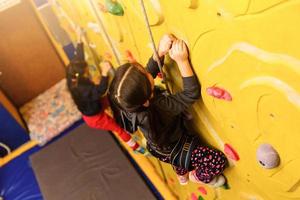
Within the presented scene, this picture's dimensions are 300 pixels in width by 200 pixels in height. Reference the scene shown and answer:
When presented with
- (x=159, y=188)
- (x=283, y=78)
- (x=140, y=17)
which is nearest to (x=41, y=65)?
(x=159, y=188)

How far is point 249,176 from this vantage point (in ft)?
2.87

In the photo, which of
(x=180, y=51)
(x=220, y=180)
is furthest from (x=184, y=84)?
(x=220, y=180)

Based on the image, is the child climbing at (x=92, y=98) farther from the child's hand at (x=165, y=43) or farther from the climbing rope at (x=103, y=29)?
the child's hand at (x=165, y=43)

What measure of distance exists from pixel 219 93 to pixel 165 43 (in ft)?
0.74

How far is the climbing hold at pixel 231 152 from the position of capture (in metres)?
0.89

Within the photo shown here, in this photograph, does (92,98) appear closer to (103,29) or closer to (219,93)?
(103,29)

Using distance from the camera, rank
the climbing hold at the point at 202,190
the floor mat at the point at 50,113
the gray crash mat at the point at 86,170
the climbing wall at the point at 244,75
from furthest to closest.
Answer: the floor mat at the point at 50,113 < the gray crash mat at the point at 86,170 < the climbing hold at the point at 202,190 < the climbing wall at the point at 244,75

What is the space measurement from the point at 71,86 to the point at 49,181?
0.89 meters

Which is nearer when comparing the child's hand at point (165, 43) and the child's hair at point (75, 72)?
the child's hand at point (165, 43)

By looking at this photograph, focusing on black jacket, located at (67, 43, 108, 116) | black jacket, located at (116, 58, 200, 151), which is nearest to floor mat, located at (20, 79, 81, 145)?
black jacket, located at (67, 43, 108, 116)

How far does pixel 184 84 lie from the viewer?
88 cm

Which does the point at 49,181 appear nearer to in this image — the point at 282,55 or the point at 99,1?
the point at 99,1

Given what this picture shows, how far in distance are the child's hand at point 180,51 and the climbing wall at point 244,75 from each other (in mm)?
25

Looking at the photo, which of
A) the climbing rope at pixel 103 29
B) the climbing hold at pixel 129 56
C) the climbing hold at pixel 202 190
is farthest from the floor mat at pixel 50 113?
the climbing hold at pixel 202 190
